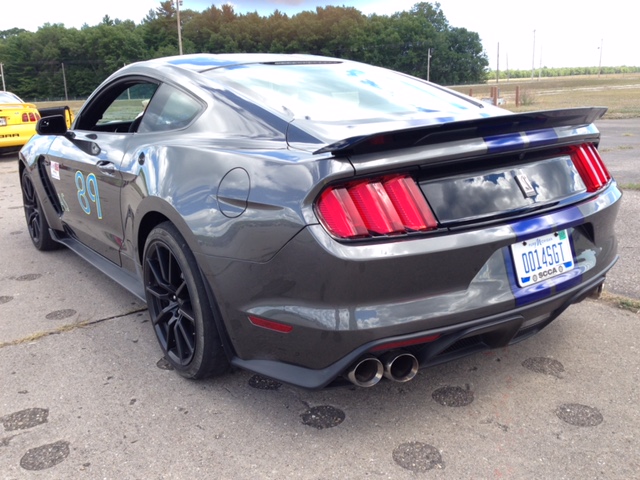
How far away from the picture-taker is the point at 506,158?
2139 mm

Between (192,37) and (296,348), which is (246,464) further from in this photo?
(192,37)

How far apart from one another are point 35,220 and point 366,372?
3785 mm

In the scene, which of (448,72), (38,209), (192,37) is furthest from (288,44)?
(38,209)

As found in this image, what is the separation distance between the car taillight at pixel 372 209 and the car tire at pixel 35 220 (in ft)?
11.1

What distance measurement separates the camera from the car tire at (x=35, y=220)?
4598 mm

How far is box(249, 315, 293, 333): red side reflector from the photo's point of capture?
79.1 inches

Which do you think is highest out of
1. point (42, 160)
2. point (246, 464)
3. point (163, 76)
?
point (163, 76)

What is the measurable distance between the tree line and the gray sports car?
255ft

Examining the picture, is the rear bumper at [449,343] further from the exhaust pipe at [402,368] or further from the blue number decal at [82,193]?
the blue number decal at [82,193]

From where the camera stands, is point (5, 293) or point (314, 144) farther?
point (5, 293)

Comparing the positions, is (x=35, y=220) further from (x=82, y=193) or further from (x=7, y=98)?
(x=7, y=98)

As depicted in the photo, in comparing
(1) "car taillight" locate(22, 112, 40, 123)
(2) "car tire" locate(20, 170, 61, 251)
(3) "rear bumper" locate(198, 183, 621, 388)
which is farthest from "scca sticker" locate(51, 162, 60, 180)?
(1) "car taillight" locate(22, 112, 40, 123)

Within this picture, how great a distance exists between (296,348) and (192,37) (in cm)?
8670

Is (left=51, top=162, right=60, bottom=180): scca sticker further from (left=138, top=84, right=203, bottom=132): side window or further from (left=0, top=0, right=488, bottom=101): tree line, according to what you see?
(left=0, top=0, right=488, bottom=101): tree line
